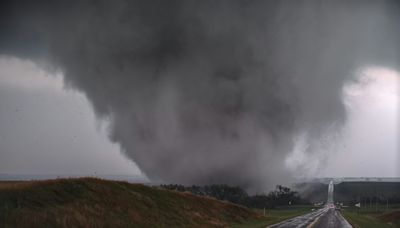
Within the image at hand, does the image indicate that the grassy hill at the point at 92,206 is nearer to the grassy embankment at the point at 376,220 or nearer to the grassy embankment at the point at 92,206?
the grassy embankment at the point at 92,206

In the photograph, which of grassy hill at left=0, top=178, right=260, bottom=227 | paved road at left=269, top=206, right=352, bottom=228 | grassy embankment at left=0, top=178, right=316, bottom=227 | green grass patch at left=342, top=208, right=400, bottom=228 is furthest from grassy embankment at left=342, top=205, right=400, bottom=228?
grassy hill at left=0, top=178, right=260, bottom=227

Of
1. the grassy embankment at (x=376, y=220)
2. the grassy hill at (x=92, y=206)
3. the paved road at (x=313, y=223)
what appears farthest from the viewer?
the grassy embankment at (x=376, y=220)

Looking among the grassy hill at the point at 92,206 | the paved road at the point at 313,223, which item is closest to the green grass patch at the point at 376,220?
the paved road at the point at 313,223

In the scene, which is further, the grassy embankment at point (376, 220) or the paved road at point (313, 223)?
the grassy embankment at point (376, 220)

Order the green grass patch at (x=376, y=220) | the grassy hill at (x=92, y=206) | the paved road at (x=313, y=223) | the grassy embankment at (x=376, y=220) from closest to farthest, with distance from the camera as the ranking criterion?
1. the grassy hill at (x=92, y=206)
2. the paved road at (x=313, y=223)
3. the green grass patch at (x=376, y=220)
4. the grassy embankment at (x=376, y=220)

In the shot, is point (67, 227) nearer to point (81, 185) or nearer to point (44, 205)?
point (44, 205)

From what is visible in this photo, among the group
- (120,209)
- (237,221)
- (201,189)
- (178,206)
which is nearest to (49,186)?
(120,209)

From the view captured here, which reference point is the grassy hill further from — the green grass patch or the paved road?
the green grass patch

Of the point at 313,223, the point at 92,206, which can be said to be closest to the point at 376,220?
the point at 313,223
